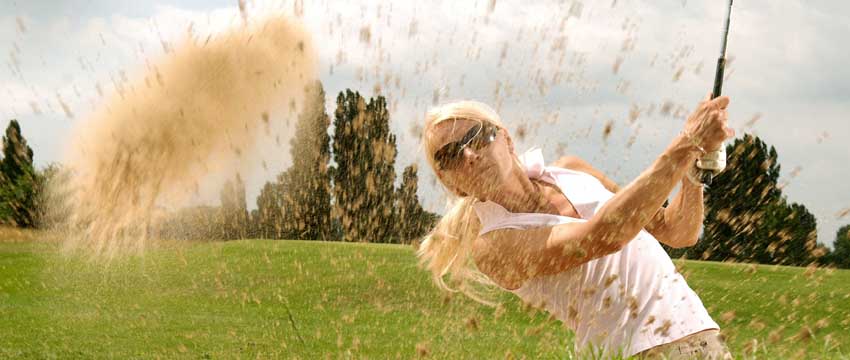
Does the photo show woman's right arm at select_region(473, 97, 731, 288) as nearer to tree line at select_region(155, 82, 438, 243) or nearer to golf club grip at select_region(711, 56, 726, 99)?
golf club grip at select_region(711, 56, 726, 99)

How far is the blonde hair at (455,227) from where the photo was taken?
340 centimetres

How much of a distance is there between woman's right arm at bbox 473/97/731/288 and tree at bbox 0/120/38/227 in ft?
107

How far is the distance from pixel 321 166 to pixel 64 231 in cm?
2615

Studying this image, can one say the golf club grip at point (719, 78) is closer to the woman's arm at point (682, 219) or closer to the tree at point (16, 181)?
the woman's arm at point (682, 219)

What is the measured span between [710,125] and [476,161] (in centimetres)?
91

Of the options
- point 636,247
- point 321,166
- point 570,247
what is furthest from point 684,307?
point 321,166

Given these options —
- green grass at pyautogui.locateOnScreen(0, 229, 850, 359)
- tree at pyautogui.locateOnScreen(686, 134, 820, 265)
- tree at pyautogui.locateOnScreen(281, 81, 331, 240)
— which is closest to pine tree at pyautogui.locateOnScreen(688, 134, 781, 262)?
tree at pyautogui.locateOnScreen(686, 134, 820, 265)

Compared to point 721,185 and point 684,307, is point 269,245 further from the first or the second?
point 684,307

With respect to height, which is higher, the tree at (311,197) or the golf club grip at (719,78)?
the tree at (311,197)

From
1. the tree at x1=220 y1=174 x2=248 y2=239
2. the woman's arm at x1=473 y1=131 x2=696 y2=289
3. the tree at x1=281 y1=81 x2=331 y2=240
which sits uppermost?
the tree at x1=281 y1=81 x2=331 y2=240

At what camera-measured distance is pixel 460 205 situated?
356cm

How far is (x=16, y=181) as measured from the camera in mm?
35906

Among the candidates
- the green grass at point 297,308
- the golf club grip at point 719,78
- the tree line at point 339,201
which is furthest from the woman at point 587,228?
the tree line at point 339,201

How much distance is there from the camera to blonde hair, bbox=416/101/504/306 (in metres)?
3.40
